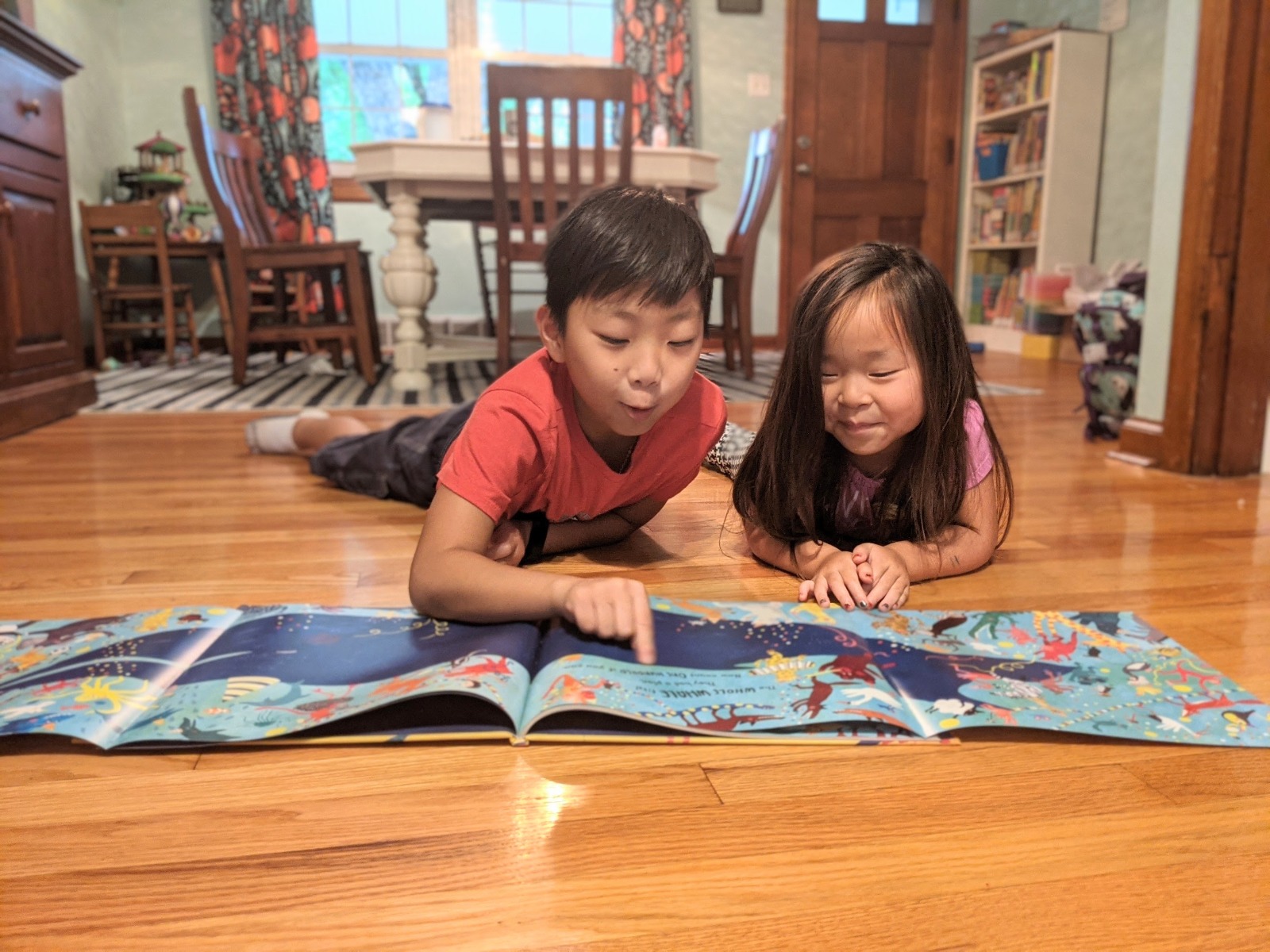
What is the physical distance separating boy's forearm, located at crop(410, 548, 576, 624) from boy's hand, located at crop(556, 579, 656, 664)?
1.3 inches

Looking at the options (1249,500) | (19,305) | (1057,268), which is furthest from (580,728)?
(1057,268)

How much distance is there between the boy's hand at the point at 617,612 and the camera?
79cm

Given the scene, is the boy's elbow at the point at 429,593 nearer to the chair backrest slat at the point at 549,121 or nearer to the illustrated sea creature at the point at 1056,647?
the illustrated sea creature at the point at 1056,647

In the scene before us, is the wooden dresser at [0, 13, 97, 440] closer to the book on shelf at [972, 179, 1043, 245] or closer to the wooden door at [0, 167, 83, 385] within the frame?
the wooden door at [0, 167, 83, 385]

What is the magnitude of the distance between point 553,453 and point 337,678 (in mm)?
326

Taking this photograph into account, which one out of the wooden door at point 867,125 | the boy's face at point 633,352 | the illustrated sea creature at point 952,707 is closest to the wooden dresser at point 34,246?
the boy's face at point 633,352

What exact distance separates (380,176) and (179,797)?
2704 mm

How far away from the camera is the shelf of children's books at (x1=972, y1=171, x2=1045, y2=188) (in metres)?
4.66

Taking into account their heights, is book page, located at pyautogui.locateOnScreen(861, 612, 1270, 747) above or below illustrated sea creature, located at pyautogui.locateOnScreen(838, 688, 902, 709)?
below

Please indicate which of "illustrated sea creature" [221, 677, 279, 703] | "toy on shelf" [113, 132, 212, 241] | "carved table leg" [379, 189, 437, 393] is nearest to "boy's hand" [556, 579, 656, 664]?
"illustrated sea creature" [221, 677, 279, 703]

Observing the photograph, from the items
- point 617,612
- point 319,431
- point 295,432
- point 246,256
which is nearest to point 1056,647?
point 617,612

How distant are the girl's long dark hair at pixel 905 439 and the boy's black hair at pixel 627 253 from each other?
0.16m

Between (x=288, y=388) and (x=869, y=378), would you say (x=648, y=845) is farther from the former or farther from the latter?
(x=288, y=388)

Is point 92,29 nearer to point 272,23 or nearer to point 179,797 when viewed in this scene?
point 272,23
